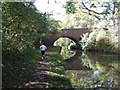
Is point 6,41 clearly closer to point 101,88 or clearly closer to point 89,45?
point 101,88

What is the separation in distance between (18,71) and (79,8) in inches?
198

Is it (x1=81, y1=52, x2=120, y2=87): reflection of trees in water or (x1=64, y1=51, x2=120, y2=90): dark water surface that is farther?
(x1=81, y1=52, x2=120, y2=87): reflection of trees in water

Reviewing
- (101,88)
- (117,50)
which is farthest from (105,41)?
(101,88)

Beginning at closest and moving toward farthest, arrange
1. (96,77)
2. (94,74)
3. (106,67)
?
(96,77) → (94,74) → (106,67)

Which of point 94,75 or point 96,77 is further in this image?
point 94,75

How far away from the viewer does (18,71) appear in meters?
7.08

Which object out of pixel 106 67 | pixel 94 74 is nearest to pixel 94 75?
pixel 94 74

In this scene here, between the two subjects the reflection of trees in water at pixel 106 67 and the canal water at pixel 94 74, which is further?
the reflection of trees in water at pixel 106 67

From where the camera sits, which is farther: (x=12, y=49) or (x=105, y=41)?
(x=105, y=41)

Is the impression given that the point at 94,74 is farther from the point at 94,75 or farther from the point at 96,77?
the point at 96,77

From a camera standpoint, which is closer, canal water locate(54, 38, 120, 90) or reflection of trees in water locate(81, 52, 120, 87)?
canal water locate(54, 38, 120, 90)

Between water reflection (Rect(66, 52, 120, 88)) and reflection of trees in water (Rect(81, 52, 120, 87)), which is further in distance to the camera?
reflection of trees in water (Rect(81, 52, 120, 87))

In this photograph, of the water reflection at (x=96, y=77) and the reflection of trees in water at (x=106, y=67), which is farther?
the reflection of trees in water at (x=106, y=67)

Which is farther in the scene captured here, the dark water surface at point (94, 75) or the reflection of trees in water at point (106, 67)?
the reflection of trees in water at point (106, 67)
